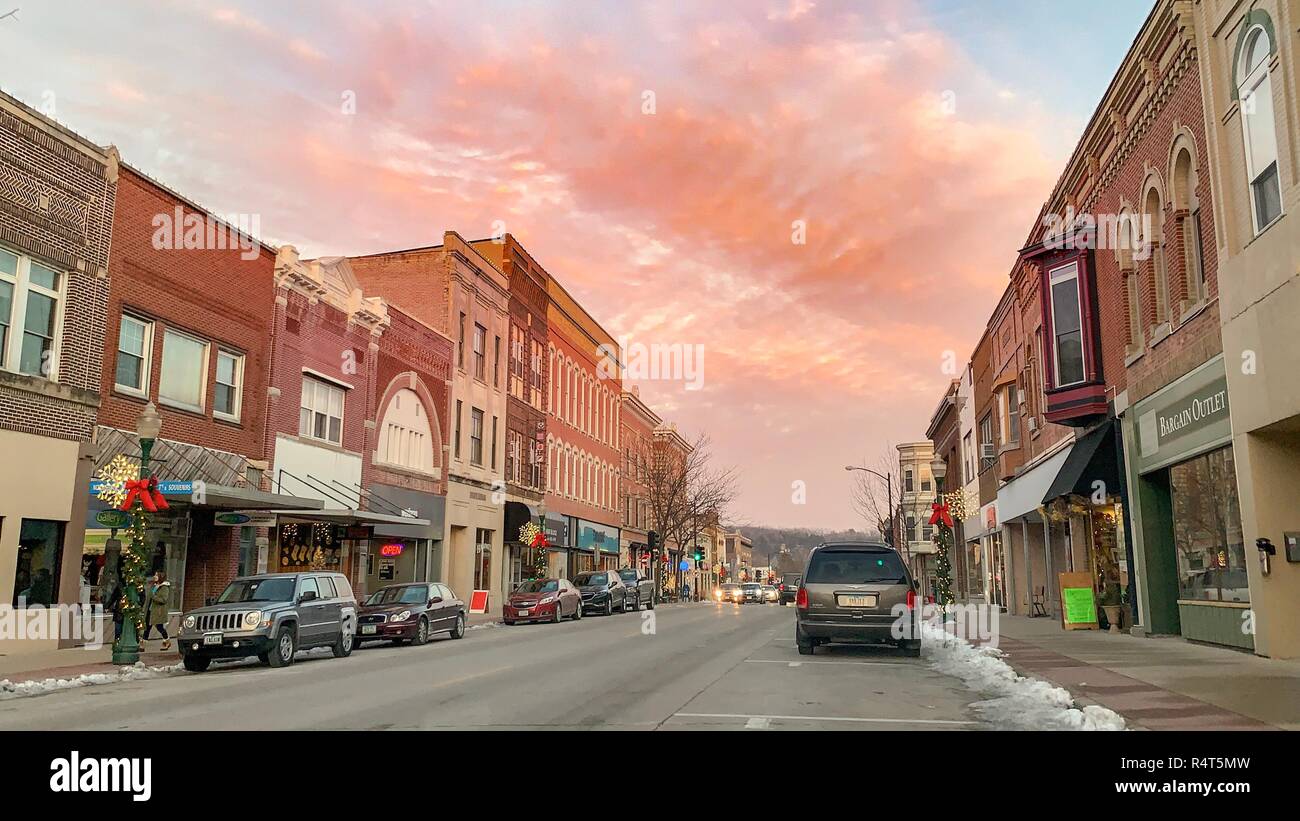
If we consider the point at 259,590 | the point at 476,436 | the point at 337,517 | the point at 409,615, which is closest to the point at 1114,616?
the point at 409,615

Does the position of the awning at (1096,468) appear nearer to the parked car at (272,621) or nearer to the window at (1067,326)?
the window at (1067,326)

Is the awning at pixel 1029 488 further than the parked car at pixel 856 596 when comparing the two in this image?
Yes

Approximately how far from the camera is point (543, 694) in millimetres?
12000

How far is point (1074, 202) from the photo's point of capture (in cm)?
2417

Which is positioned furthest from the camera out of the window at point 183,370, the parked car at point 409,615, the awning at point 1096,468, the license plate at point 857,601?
the window at point 183,370

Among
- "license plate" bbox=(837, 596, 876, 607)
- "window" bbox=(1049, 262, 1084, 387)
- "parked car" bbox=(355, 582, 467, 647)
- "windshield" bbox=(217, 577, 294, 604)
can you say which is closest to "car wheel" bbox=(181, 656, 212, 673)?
"windshield" bbox=(217, 577, 294, 604)

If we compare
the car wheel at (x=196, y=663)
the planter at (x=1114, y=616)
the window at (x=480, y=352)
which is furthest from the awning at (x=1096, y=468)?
the window at (x=480, y=352)

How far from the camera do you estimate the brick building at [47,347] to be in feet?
60.8

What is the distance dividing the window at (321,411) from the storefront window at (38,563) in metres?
9.24

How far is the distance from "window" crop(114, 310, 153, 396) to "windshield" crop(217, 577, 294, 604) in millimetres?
6416

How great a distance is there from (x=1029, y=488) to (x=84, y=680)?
82.7 ft

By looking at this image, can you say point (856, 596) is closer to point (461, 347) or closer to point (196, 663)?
point (196, 663)
